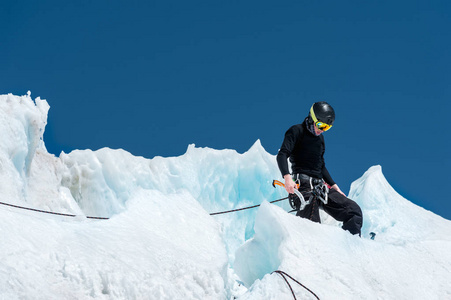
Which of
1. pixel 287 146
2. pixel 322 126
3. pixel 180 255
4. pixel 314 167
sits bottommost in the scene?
pixel 180 255

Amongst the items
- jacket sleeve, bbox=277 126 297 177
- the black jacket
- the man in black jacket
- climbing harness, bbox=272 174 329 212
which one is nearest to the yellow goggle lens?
the man in black jacket

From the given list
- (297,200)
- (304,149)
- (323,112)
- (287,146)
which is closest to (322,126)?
(323,112)

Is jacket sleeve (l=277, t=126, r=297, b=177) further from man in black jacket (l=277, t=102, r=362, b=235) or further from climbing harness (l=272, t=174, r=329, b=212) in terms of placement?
climbing harness (l=272, t=174, r=329, b=212)

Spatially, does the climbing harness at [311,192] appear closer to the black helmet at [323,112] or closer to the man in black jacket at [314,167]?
the man in black jacket at [314,167]

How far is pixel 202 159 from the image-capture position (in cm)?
1462

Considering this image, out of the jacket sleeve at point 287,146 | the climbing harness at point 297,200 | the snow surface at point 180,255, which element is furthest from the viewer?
the jacket sleeve at point 287,146

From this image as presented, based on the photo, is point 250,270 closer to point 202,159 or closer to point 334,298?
point 334,298

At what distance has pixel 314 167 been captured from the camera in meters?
5.10

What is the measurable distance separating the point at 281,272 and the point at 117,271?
1283 mm

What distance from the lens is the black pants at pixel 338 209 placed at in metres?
4.91

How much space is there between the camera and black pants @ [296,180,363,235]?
4906 mm

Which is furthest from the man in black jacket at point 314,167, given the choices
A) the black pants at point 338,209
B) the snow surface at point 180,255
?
the snow surface at point 180,255

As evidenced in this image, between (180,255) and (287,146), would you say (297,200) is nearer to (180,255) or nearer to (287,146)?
(287,146)

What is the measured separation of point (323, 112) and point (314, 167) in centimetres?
63
